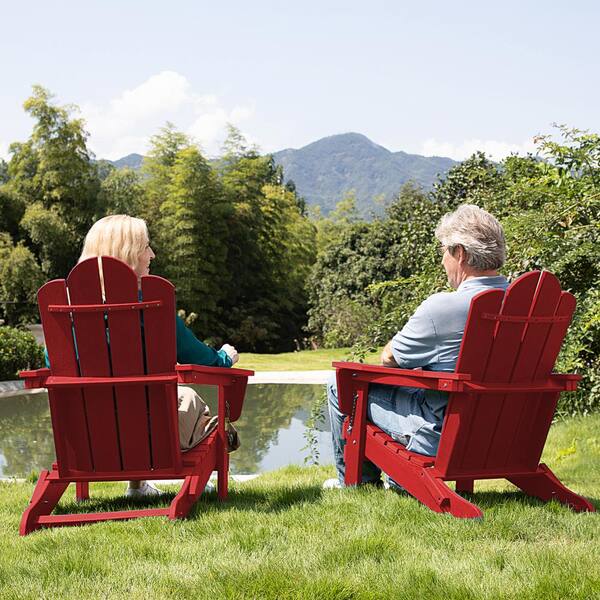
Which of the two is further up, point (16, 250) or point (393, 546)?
point (393, 546)

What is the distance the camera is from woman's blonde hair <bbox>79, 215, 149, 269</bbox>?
9.41 feet

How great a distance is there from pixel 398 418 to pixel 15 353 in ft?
29.8

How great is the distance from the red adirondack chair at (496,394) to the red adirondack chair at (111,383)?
705 mm

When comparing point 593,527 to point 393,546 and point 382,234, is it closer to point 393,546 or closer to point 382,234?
point 393,546

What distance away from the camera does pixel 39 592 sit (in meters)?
1.97

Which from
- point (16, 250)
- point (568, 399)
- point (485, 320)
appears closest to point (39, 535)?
point (485, 320)

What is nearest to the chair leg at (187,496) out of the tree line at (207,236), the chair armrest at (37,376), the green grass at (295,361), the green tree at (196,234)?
the chair armrest at (37,376)

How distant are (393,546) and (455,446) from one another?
1.81 feet

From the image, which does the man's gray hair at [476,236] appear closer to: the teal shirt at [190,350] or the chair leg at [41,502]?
the teal shirt at [190,350]

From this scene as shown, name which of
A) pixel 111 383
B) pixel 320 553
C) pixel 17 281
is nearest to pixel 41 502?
pixel 111 383

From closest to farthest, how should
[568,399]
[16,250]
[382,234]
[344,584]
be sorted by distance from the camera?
1. [344,584]
2. [568,399]
3. [16,250]
4. [382,234]

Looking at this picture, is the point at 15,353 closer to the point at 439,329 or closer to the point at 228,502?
the point at 228,502

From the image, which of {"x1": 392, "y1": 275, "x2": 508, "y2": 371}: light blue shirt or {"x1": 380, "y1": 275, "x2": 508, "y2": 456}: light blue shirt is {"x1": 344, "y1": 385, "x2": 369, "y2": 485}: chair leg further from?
{"x1": 392, "y1": 275, "x2": 508, "y2": 371}: light blue shirt

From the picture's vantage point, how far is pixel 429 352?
2.78m
